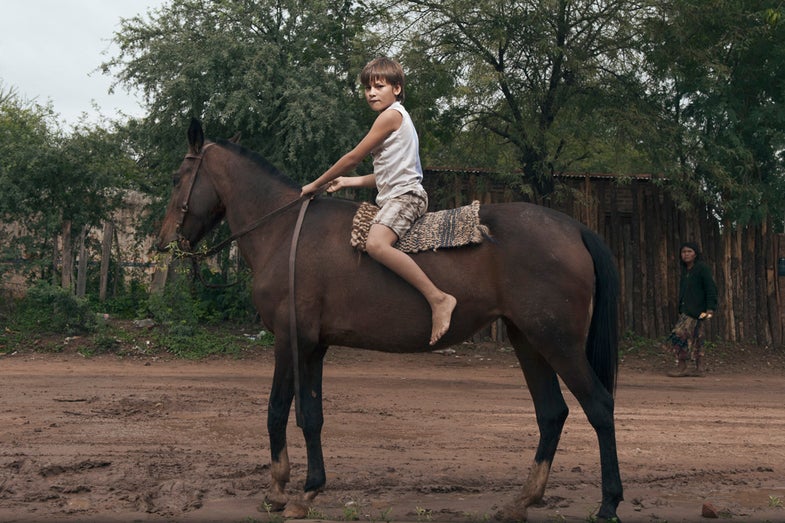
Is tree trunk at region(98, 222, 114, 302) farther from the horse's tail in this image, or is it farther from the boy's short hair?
the horse's tail

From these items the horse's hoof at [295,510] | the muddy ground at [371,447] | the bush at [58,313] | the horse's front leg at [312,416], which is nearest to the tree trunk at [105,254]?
the bush at [58,313]

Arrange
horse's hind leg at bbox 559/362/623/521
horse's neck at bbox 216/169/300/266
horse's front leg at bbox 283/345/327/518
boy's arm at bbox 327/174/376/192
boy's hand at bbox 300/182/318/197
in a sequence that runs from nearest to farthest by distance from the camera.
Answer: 1. horse's hind leg at bbox 559/362/623/521
2. horse's front leg at bbox 283/345/327/518
3. boy's hand at bbox 300/182/318/197
4. horse's neck at bbox 216/169/300/266
5. boy's arm at bbox 327/174/376/192

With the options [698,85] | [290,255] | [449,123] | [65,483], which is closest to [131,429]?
[65,483]

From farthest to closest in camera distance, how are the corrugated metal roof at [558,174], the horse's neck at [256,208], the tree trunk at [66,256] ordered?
the tree trunk at [66,256] → the corrugated metal roof at [558,174] → the horse's neck at [256,208]

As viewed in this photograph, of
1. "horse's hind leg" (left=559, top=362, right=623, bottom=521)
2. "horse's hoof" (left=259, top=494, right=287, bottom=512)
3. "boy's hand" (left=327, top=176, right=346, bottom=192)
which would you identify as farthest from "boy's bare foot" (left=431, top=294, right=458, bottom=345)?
"horse's hoof" (left=259, top=494, right=287, bottom=512)

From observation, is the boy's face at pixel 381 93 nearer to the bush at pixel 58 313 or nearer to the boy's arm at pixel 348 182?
the boy's arm at pixel 348 182

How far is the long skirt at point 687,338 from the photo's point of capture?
1355 centimetres

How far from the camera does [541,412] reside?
18.8 feet

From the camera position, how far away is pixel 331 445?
7363 mm

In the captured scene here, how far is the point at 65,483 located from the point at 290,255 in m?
2.40

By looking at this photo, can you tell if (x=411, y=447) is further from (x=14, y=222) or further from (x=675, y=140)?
(x=14, y=222)

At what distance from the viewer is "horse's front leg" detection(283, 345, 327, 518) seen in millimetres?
5535

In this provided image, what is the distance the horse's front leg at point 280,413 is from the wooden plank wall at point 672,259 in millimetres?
11059

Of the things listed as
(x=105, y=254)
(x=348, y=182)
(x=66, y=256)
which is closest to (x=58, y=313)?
(x=66, y=256)
